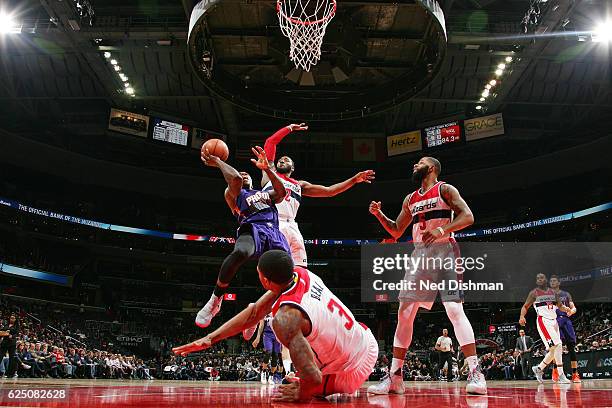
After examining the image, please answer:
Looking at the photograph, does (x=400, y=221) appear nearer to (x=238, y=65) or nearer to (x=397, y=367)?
(x=397, y=367)

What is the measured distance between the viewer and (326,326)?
315 centimetres

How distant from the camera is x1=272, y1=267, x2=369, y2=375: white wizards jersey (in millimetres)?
3072

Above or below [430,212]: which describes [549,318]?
below

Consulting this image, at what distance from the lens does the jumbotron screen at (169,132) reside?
23.4 meters

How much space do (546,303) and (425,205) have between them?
6250 mm

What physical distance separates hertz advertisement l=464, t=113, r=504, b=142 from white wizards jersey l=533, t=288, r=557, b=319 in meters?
13.5

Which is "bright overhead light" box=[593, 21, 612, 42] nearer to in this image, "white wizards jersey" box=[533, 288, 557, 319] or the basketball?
"white wizards jersey" box=[533, 288, 557, 319]

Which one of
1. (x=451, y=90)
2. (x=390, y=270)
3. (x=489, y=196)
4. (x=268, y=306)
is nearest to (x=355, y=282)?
(x=390, y=270)

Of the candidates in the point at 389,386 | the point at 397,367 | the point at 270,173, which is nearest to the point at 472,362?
the point at 397,367

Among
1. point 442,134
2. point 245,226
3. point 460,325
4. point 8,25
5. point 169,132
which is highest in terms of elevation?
point 8,25

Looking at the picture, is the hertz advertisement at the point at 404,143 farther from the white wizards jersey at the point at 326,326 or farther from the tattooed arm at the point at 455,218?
the white wizards jersey at the point at 326,326

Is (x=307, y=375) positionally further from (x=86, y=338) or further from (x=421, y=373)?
(x=86, y=338)

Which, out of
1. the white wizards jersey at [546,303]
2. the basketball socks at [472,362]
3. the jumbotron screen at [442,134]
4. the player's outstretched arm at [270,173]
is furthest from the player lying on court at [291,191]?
the jumbotron screen at [442,134]

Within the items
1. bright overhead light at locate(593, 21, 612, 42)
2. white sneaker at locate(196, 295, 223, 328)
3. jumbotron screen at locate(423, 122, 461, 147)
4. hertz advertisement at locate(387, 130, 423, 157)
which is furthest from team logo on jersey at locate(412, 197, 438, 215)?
hertz advertisement at locate(387, 130, 423, 157)
